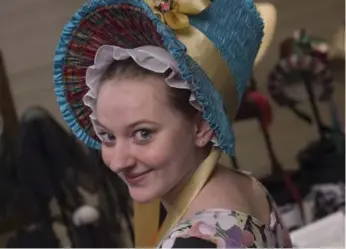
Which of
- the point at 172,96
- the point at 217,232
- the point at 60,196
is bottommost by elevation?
the point at 60,196

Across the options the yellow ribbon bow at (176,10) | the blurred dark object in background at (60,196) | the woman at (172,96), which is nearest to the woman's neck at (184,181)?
the woman at (172,96)

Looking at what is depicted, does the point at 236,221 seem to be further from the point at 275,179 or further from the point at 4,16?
the point at 275,179

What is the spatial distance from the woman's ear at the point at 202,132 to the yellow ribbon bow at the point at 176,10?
95 millimetres

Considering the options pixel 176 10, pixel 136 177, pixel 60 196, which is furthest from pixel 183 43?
pixel 60 196

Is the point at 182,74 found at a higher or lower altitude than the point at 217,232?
higher

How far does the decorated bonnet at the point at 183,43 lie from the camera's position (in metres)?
0.62

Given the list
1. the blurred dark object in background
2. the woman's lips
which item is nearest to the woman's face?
the woman's lips

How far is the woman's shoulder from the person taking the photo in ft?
1.99

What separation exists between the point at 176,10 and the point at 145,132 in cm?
12

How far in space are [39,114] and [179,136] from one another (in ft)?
1.75

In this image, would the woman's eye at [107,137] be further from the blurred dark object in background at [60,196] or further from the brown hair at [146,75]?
the blurred dark object in background at [60,196]

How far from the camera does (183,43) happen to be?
0.63 meters

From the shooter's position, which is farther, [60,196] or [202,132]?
[60,196]

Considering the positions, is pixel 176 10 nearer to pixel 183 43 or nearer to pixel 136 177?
pixel 183 43
